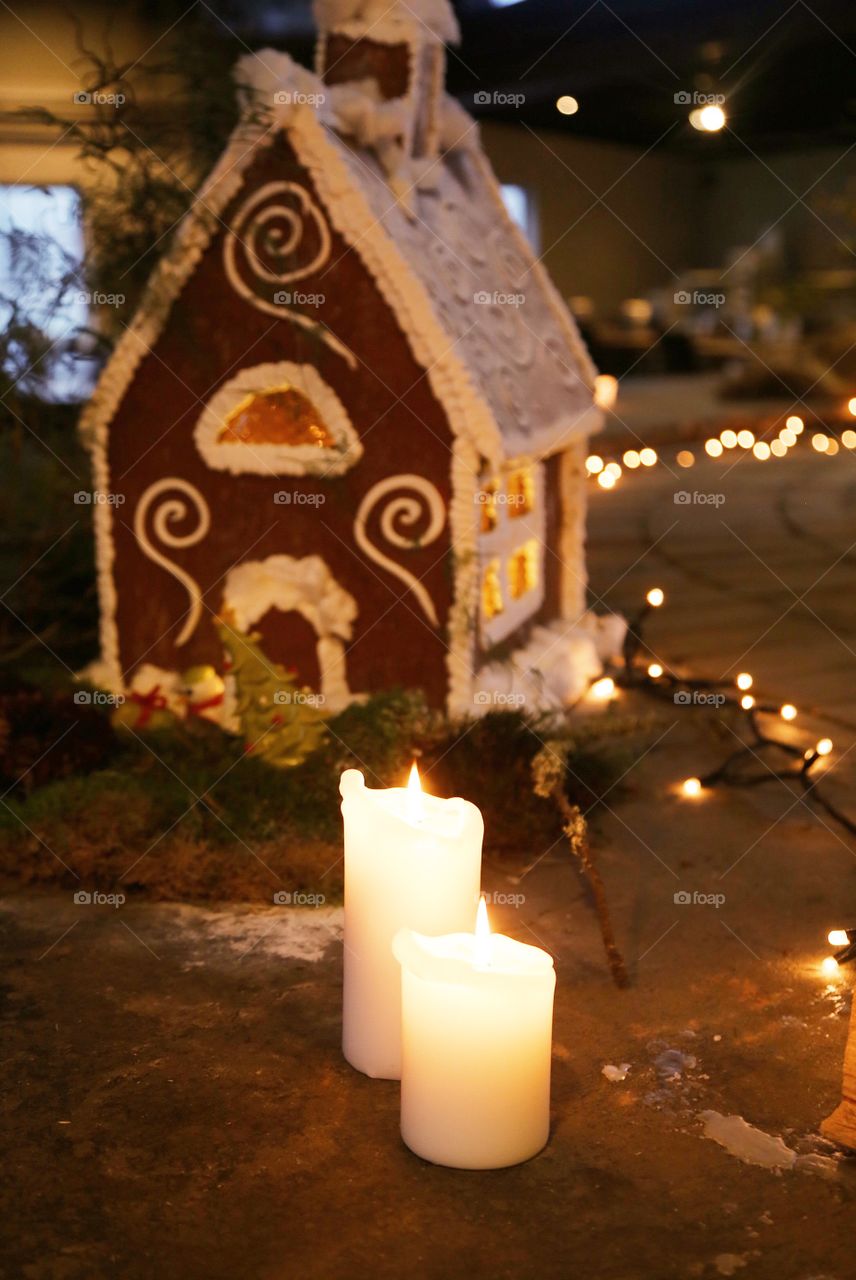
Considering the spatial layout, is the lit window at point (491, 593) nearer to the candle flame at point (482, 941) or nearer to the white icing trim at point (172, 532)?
the white icing trim at point (172, 532)

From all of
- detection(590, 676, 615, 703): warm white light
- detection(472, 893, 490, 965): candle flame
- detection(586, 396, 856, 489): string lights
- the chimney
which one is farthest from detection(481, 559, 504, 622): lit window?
detection(586, 396, 856, 489): string lights

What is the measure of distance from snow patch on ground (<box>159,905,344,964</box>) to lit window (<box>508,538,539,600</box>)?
209 cm

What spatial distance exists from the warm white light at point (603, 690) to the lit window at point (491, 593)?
0.66 m

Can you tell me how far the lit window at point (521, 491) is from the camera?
5.24 meters

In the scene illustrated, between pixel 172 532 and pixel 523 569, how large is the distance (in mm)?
1467

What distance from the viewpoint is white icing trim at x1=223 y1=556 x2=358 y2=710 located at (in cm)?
479

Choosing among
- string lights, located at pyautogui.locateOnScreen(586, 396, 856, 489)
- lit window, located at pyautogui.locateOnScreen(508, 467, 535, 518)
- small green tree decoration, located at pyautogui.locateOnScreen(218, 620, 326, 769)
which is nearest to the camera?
small green tree decoration, located at pyautogui.locateOnScreen(218, 620, 326, 769)

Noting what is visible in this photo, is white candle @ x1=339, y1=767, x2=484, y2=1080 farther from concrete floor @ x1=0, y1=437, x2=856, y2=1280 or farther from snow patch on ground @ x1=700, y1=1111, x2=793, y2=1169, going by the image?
snow patch on ground @ x1=700, y1=1111, x2=793, y2=1169

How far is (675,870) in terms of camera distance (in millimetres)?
3900

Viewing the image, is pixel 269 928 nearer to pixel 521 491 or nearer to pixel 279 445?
pixel 279 445

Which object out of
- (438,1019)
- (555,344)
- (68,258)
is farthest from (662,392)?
(438,1019)

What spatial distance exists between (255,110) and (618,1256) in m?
3.72

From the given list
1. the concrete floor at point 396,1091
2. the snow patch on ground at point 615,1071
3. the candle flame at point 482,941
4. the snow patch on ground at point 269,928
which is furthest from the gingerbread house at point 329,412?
the candle flame at point 482,941

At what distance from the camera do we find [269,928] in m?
3.51
